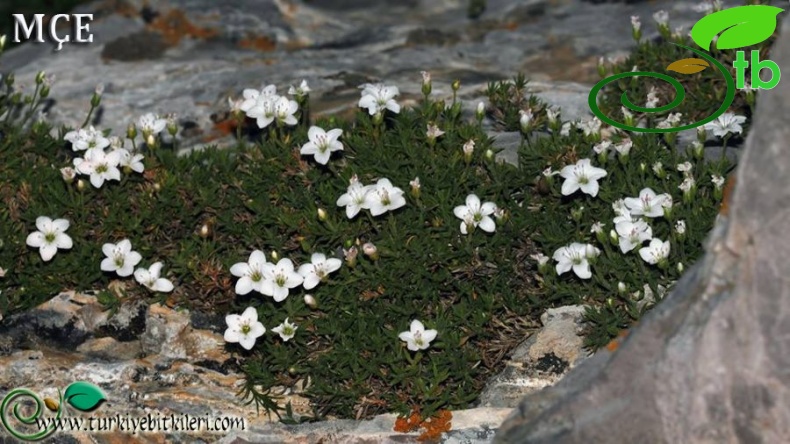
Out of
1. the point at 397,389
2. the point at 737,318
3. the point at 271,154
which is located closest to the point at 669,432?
the point at 737,318

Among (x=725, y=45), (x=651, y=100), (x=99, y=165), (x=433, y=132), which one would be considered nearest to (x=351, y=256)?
(x=433, y=132)

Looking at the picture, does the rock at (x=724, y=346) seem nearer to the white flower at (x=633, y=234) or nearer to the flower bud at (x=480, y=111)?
the white flower at (x=633, y=234)

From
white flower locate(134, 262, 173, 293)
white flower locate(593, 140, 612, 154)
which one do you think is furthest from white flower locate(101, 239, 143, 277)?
white flower locate(593, 140, 612, 154)

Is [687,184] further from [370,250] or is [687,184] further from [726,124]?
[370,250]

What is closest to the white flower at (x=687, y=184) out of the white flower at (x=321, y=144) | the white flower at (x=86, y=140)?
the white flower at (x=321, y=144)

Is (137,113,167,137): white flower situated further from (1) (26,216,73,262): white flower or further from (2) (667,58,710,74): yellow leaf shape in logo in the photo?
(2) (667,58,710,74): yellow leaf shape in logo
